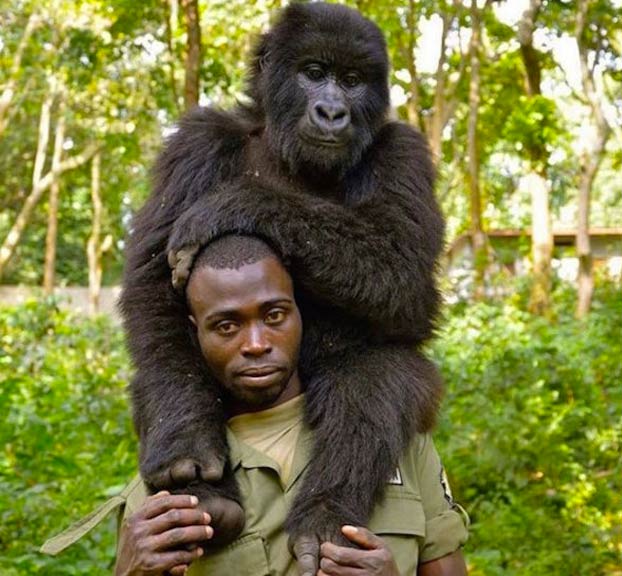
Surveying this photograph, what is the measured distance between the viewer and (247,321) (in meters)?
2.62

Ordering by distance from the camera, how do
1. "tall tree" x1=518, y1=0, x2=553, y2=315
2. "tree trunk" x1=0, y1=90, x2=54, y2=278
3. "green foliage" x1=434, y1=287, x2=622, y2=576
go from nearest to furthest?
1. "green foliage" x1=434, y1=287, x2=622, y2=576
2. "tall tree" x1=518, y1=0, x2=553, y2=315
3. "tree trunk" x1=0, y1=90, x2=54, y2=278

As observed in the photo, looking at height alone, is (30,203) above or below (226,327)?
below

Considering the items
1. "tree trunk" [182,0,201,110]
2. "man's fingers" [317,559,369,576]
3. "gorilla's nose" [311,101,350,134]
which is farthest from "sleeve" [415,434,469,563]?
"tree trunk" [182,0,201,110]

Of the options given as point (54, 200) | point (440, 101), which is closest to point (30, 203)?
point (54, 200)

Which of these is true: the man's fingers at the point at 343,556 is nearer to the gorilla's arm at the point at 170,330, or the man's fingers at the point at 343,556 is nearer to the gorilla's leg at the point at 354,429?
the gorilla's leg at the point at 354,429

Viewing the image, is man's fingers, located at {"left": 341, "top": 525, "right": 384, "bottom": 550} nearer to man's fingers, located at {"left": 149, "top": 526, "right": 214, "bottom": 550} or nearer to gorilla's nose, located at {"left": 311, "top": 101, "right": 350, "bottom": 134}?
man's fingers, located at {"left": 149, "top": 526, "right": 214, "bottom": 550}

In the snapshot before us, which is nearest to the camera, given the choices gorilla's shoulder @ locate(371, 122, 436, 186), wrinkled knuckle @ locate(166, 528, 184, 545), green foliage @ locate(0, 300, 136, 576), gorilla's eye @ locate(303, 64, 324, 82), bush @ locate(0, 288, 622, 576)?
wrinkled knuckle @ locate(166, 528, 184, 545)

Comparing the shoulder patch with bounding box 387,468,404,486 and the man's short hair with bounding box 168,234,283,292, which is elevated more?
the man's short hair with bounding box 168,234,283,292

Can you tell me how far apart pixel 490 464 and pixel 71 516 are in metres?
3.03

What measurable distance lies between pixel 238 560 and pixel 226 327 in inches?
22.2

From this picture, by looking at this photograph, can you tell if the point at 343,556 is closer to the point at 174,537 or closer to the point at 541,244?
the point at 174,537

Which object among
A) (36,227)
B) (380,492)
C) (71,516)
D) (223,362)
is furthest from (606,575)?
(36,227)

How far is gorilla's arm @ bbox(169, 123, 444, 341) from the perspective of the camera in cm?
287

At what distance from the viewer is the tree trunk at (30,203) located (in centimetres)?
2153
